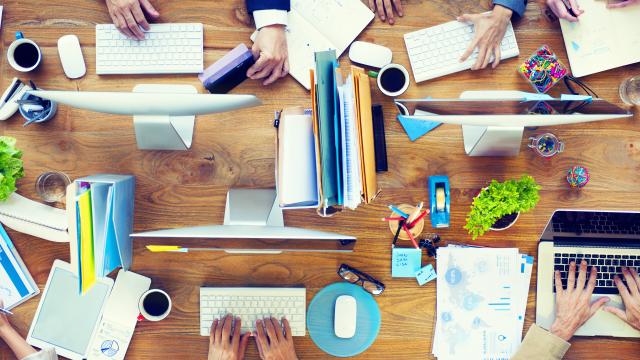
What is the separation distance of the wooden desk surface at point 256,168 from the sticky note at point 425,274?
0.09ft

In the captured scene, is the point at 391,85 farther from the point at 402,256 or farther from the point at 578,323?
the point at 578,323

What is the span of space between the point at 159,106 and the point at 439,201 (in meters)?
0.82

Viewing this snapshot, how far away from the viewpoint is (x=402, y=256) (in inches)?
57.3

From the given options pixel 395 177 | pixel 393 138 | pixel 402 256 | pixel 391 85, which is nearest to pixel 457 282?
pixel 402 256

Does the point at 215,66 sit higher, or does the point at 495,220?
the point at 215,66

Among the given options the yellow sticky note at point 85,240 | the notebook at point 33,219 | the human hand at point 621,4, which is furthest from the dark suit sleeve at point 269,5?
the human hand at point 621,4

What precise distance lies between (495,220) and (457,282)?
9.0 inches

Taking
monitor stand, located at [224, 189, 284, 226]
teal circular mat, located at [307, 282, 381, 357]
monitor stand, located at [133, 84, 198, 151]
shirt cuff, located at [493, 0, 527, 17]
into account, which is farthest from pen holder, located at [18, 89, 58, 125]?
shirt cuff, located at [493, 0, 527, 17]

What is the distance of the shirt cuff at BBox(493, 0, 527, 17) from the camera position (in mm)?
1431

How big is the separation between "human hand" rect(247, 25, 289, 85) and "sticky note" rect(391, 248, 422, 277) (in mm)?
Answer: 629

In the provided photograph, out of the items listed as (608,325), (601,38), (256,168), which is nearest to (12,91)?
(256,168)

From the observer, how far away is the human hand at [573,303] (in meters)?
1.44

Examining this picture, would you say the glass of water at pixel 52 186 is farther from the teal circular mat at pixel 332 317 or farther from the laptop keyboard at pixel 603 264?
the laptop keyboard at pixel 603 264

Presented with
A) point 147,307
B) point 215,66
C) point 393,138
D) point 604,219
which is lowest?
point 147,307
